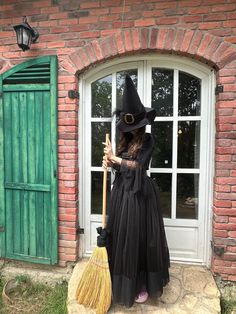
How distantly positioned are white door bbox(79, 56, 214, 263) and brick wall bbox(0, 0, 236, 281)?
0.55ft

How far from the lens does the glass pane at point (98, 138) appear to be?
8.97ft

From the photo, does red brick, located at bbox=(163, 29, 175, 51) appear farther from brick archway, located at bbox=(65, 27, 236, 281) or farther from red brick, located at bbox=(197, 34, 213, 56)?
red brick, located at bbox=(197, 34, 213, 56)

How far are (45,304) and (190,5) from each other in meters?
3.25

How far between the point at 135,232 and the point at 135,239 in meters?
0.06

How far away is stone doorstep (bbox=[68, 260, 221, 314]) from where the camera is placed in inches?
81.4

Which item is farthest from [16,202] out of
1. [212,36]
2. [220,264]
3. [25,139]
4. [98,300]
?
[212,36]

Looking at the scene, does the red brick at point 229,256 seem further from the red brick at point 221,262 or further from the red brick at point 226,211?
the red brick at point 226,211

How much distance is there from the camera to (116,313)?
2.03 metres

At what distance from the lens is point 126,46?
7.92 ft

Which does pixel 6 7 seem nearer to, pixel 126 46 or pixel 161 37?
pixel 126 46

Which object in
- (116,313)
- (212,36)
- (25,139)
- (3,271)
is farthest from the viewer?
(3,271)

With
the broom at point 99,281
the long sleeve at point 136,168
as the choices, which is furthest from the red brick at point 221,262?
A: the long sleeve at point 136,168

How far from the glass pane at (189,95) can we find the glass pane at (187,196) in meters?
0.69

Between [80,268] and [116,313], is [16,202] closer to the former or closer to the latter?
[80,268]
